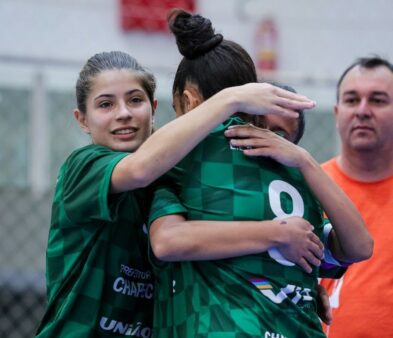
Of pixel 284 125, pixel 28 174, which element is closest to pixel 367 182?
pixel 284 125

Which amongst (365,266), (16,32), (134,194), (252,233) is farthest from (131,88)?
(16,32)

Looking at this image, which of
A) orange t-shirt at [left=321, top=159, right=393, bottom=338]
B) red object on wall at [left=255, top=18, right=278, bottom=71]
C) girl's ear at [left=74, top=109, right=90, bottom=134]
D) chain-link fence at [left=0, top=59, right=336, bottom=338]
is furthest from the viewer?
red object on wall at [left=255, top=18, right=278, bottom=71]

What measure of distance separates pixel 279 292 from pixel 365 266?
1260 millimetres

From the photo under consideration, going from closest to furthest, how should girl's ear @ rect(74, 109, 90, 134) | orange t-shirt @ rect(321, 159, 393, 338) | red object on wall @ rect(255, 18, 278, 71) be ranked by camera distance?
girl's ear @ rect(74, 109, 90, 134) → orange t-shirt @ rect(321, 159, 393, 338) → red object on wall @ rect(255, 18, 278, 71)

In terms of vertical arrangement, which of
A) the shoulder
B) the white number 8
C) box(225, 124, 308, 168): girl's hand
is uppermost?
the shoulder

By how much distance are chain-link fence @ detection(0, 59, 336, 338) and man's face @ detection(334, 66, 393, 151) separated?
6.84ft

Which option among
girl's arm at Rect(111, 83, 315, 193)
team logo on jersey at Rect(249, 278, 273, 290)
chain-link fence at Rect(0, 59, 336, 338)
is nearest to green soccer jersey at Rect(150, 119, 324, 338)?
team logo on jersey at Rect(249, 278, 273, 290)

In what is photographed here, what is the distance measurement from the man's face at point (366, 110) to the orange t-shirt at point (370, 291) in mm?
288

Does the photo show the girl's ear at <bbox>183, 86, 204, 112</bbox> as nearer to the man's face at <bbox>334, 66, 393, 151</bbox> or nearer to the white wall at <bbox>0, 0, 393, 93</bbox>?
the man's face at <bbox>334, 66, 393, 151</bbox>

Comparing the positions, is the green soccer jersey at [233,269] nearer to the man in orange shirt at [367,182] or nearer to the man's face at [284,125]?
the man's face at [284,125]

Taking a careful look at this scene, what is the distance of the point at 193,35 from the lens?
2.06 metres

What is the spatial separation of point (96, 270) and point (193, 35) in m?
0.67

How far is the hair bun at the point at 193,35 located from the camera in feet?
6.77

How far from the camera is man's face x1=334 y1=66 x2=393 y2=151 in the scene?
3385mm
